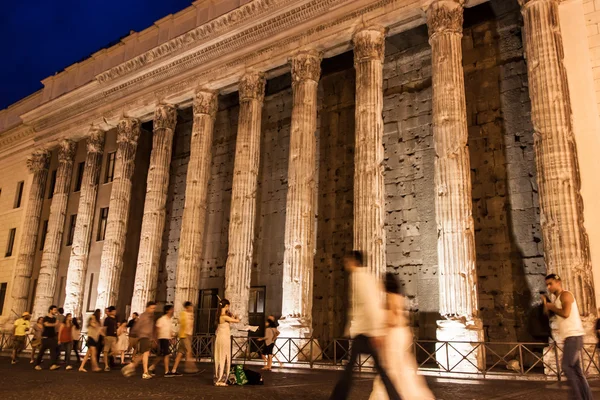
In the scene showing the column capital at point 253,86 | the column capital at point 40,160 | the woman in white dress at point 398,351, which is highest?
the column capital at point 253,86

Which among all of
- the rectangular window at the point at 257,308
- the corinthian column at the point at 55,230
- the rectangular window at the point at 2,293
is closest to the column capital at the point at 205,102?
the rectangular window at the point at 257,308

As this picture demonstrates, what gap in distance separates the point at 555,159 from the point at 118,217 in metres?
16.5

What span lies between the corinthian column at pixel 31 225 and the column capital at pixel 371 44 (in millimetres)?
18157

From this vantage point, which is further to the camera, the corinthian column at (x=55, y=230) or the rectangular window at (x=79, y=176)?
the rectangular window at (x=79, y=176)

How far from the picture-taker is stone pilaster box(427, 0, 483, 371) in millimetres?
12180

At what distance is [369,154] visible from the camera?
49.0ft

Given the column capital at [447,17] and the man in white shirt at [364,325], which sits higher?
the column capital at [447,17]

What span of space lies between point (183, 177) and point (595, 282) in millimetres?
18805

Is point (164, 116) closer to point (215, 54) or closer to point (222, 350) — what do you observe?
point (215, 54)

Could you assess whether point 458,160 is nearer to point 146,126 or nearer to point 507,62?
point 507,62

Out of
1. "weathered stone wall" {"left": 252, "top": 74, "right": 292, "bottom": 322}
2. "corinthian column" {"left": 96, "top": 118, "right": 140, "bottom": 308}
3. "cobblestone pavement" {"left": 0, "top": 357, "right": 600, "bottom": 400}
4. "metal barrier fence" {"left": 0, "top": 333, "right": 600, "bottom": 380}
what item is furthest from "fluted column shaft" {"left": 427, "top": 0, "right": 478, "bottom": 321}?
"corinthian column" {"left": 96, "top": 118, "right": 140, "bottom": 308}

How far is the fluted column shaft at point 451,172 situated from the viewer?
41.1 feet

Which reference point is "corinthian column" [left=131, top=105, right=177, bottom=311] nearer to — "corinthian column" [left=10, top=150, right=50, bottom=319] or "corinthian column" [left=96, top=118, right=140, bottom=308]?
"corinthian column" [left=96, top=118, right=140, bottom=308]

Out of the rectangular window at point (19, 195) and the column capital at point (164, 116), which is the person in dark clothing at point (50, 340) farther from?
the rectangular window at point (19, 195)
